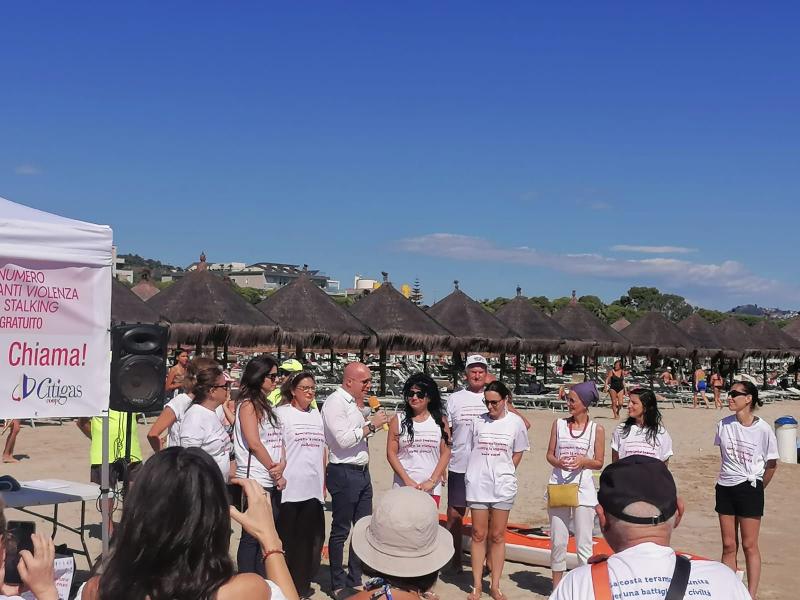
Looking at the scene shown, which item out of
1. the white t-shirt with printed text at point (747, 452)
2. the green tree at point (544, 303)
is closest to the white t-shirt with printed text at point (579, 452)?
the white t-shirt with printed text at point (747, 452)

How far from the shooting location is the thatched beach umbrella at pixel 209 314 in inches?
814

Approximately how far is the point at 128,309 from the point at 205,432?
549 inches

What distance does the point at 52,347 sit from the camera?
537cm

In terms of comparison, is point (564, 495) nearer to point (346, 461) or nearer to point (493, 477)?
point (493, 477)

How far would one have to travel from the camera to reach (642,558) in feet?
8.00

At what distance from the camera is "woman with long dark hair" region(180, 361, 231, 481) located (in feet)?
20.4

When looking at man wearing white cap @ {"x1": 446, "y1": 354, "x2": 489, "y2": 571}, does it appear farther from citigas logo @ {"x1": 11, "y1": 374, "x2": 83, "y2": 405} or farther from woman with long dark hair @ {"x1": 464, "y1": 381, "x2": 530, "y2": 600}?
citigas logo @ {"x1": 11, "y1": 374, "x2": 83, "y2": 405}

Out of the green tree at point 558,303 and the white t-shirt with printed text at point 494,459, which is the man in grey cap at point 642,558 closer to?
the white t-shirt with printed text at point 494,459

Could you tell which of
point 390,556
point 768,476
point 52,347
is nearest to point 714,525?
point 768,476

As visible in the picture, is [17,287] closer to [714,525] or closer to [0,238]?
[0,238]

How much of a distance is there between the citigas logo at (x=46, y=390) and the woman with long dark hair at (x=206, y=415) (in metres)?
0.94

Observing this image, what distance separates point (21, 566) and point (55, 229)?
2961mm

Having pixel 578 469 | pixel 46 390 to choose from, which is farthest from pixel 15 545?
pixel 578 469

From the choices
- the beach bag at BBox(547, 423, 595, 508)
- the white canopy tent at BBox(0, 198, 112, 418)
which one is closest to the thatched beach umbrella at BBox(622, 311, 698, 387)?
the beach bag at BBox(547, 423, 595, 508)
